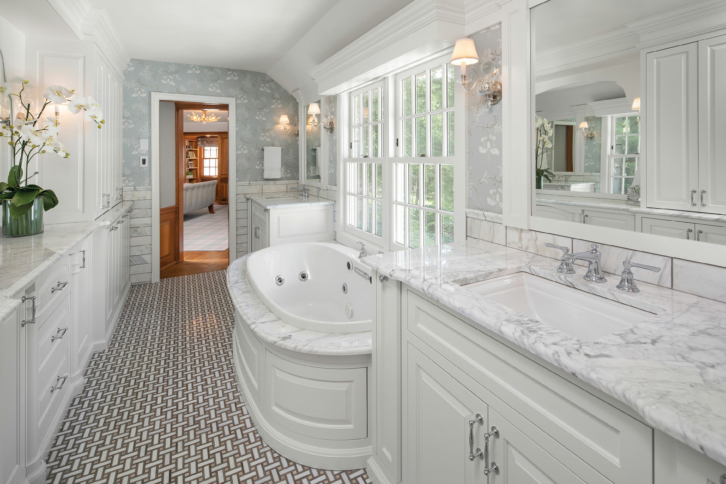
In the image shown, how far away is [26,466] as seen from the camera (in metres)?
1.60

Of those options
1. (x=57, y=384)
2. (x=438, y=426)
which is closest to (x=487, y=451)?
(x=438, y=426)

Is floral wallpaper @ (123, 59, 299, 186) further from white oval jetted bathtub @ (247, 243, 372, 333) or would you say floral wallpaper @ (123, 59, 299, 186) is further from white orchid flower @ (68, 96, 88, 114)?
white orchid flower @ (68, 96, 88, 114)

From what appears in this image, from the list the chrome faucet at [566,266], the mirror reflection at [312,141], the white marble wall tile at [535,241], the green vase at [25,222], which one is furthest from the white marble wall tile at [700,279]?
the mirror reflection at [312,141]

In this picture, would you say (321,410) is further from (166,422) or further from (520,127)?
(520,127)

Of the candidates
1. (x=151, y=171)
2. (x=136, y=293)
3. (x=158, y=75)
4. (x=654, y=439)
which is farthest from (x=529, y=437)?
(x=158, y=75)

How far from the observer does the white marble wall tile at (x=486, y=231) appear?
2010mm

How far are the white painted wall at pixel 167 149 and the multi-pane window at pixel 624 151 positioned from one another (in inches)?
190

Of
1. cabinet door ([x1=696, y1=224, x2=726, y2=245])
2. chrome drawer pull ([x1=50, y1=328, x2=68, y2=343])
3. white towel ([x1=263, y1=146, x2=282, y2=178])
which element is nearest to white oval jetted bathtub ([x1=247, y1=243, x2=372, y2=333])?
chrome drawer pull ([x1=50, y1=328, x2=68, y2=343])

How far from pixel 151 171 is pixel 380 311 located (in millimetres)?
3841

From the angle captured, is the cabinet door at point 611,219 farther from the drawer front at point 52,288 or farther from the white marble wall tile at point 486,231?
the drawer front at point 52,288

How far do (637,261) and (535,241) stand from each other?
452 millimetres

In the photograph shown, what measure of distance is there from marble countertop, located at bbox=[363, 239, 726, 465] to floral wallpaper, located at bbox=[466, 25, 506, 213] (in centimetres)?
65

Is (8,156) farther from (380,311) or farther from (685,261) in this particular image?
(685,261)

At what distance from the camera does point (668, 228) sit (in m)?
1.32
